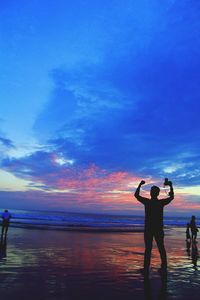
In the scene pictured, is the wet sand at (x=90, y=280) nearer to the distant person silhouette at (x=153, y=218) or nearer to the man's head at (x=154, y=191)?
the distant person silhouette at (x=153, y=218)

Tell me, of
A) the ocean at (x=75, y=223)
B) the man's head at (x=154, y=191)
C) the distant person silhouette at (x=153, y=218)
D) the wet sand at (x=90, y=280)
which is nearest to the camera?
the wet sand at (x=90, y=280)

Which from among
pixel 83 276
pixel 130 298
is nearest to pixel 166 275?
pixel 83 276

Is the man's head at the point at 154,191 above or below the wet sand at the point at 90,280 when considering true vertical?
above

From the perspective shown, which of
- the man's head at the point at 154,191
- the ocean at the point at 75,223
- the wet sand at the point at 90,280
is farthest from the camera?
the ocean at the point at 75,223

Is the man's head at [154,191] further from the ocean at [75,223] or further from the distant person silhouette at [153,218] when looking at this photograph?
the ocean at [75,223]

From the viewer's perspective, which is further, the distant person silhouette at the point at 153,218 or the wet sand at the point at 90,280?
the distant person silhouette at the point at 153,218

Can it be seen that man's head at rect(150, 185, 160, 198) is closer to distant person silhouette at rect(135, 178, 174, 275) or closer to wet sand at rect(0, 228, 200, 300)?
distant person silhouette at rect(135, 178, 174, 275)

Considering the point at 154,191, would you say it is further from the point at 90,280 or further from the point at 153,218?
the point at 90,280

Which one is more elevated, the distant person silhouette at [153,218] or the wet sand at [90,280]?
the distant person silhouette at [153,218]

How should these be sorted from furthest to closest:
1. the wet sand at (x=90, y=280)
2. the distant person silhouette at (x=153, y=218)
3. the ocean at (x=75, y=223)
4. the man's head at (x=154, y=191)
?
the ocean at (x=75, y=223) < the man's head at (x=154, y=191) < the distant person silhouette at (x=153, y=218) < the wet sand at (x=90, y=280)

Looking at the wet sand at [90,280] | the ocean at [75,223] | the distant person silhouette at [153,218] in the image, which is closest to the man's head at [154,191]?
the distant person silhouette at [153,218]

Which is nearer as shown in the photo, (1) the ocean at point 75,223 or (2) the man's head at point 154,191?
(2) the man's head at point 154,191


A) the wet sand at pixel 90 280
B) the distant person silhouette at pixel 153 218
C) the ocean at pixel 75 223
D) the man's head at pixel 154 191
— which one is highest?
the man's head at pixel 154 191

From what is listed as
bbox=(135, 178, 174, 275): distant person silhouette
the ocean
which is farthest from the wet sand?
the ocean
